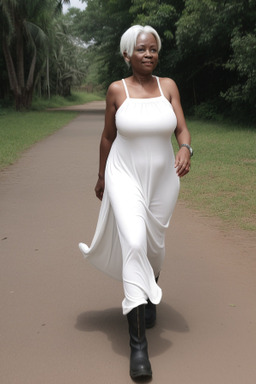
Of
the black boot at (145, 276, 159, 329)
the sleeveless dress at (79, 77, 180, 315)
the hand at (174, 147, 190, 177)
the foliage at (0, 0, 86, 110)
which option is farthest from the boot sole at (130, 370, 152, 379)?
the foliage at (0, 0, 86, 110)

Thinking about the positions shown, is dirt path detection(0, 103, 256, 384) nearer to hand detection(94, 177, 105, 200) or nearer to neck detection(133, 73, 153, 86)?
hand detection(94, 177, 105, 200)

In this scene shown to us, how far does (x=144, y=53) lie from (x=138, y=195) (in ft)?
2.83

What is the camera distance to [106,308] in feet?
11.9

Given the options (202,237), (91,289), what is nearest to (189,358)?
(91,289)

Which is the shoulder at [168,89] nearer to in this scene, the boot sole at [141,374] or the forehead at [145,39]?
the forehead at [145,39]

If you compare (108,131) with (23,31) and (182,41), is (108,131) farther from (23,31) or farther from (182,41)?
(23,31)

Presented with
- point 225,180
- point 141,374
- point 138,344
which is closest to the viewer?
point 141,374

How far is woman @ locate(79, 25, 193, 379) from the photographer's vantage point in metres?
2.76

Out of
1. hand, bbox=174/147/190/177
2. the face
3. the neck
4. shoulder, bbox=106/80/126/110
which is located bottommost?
hand, bbox=174/147/190/177

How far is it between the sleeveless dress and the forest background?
13775 mm

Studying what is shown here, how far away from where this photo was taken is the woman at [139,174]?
2.76 metres

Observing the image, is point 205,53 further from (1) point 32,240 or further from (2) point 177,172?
(2) point 177,172

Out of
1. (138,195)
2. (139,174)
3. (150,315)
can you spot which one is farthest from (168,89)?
(150,315)

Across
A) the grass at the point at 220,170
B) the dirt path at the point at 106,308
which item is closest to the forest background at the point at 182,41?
the grass at the point at 220,170
